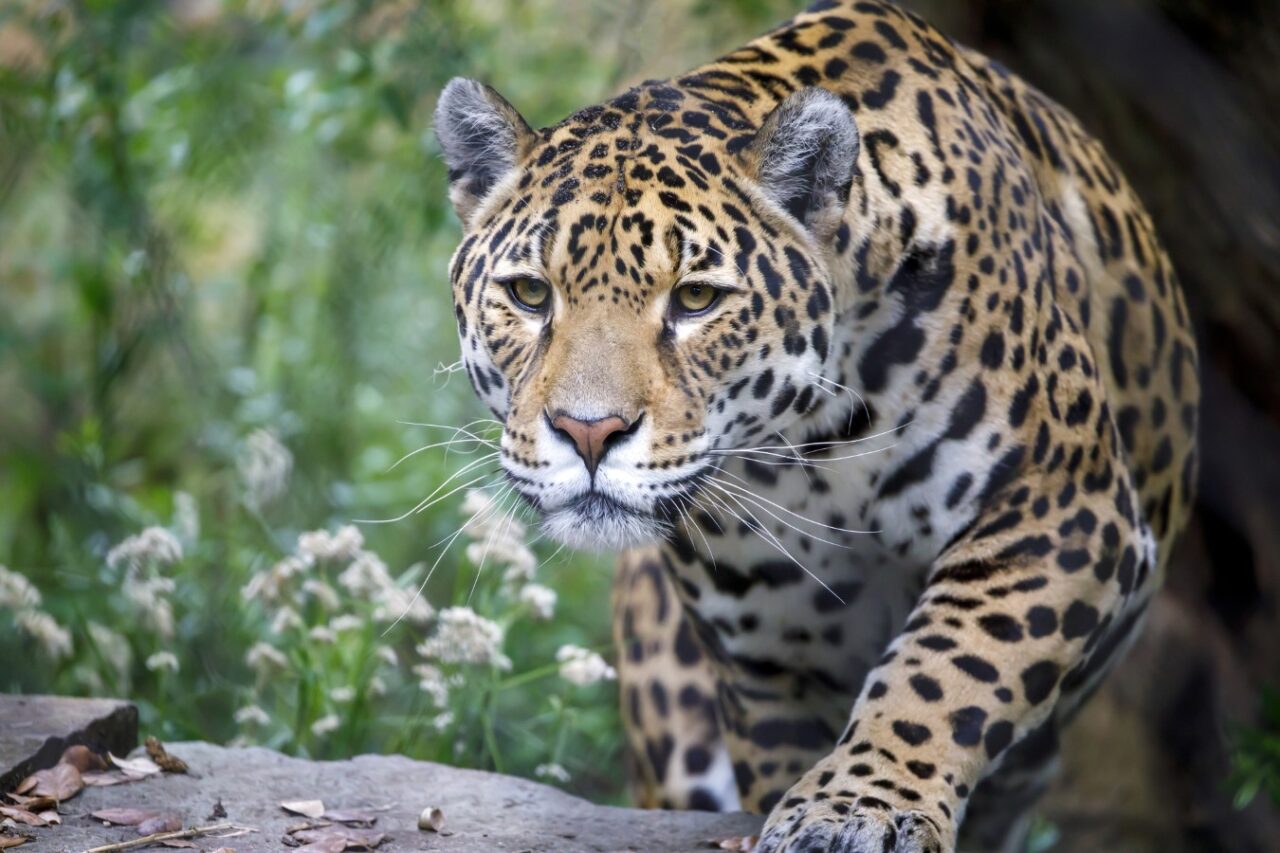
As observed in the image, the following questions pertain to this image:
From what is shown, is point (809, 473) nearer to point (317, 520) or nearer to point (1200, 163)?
point (1200, 163)

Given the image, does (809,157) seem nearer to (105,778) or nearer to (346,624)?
(346,624)

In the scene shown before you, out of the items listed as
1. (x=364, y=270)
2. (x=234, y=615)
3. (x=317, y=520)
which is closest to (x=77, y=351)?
(x=364, y=270)

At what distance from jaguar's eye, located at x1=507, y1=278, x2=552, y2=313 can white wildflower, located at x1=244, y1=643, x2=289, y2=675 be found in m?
1.99

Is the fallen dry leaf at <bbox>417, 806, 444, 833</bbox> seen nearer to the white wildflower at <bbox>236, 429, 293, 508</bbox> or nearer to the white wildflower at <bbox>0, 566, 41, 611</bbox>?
the white wildflower at <bbox>0, 566, 41, 611</bbox>

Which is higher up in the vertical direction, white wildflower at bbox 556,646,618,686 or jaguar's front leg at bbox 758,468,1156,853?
jaguar's front leg at bbox 758,468,1156,853

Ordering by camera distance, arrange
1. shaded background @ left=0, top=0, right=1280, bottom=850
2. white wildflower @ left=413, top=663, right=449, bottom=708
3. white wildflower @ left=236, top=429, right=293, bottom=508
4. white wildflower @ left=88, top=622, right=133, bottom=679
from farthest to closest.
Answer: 1. white wildflower @ left=236, top=429, right=293, bottom=508
2. shaded background @ left=0, top=0, right=1280, bottom=850
3. white wildflower @ left=88, top=622, right=133, bottom=679
4. white wildflower @ left=413, top=663, right=449, bottom=708

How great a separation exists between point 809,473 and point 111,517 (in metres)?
3.57

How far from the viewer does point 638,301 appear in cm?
392

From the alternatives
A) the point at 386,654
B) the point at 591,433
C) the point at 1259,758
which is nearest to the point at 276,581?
the point at 386,654

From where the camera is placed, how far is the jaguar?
3.92m

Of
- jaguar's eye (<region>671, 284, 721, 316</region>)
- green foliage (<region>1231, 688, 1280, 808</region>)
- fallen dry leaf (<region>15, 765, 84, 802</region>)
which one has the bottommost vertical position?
fallen dry leaf (<region>15, 765, 84, 802</region>)

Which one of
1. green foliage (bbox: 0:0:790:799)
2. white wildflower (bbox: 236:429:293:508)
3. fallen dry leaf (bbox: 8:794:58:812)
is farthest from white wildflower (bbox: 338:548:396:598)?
fallen dry leaf (bbox: 8:794:58:812)

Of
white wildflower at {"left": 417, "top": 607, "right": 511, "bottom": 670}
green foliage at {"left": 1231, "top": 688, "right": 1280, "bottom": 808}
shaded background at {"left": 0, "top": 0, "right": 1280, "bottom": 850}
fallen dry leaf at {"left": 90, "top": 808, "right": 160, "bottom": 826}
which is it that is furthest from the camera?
green foliage at {"left": 1231, "top": 688, "right": 1280, "bottom": 808}

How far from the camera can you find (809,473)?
457 cm
